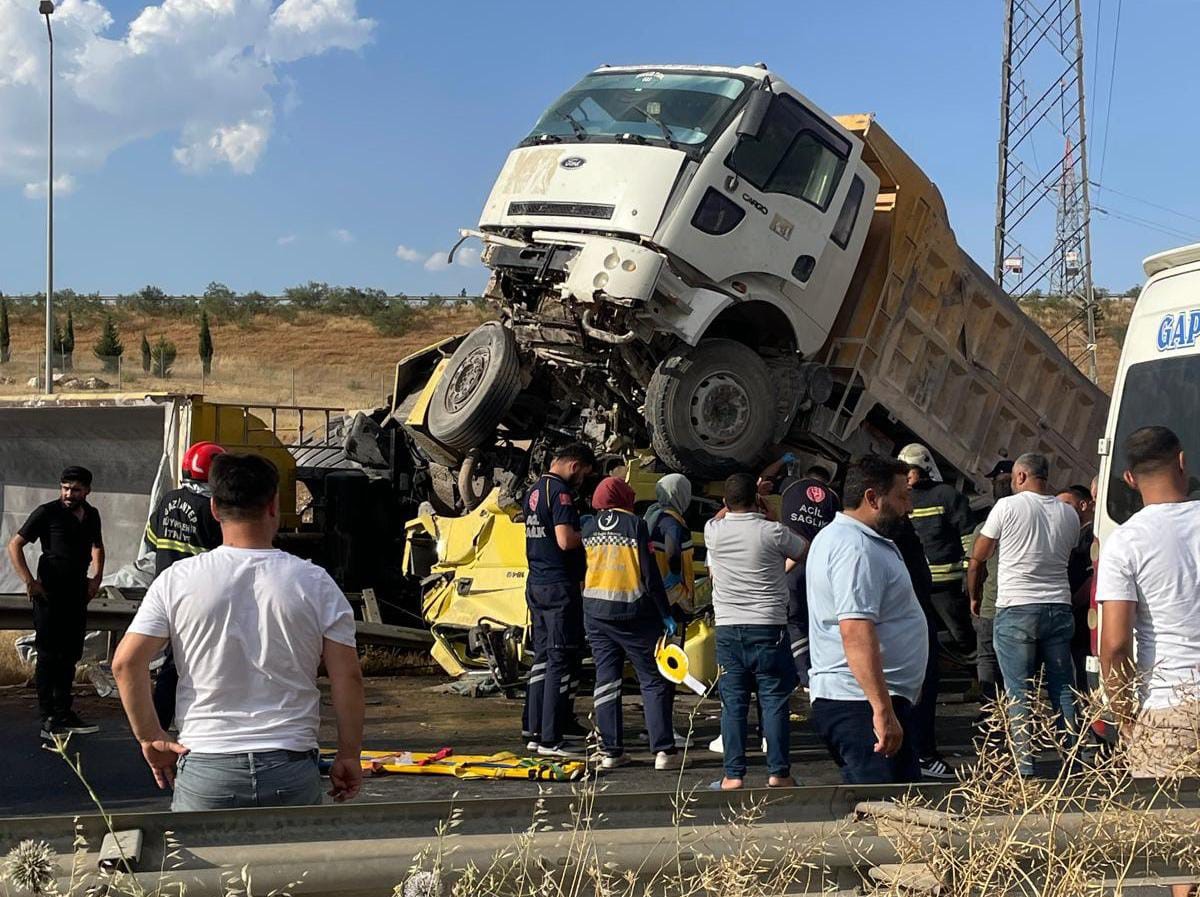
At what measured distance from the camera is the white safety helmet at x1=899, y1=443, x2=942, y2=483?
31.7 feet

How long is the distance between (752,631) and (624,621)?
88 centimetres

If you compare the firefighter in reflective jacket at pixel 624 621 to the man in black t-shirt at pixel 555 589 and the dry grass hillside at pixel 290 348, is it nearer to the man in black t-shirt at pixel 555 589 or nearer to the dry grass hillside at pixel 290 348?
the man in black t-shirt at pixel 555 589

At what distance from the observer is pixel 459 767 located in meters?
6.98

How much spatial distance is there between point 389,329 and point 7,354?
1414 cm

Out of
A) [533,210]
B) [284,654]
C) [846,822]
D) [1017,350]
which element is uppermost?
[533,210]

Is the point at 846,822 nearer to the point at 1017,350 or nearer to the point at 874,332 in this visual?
the point at 874,332

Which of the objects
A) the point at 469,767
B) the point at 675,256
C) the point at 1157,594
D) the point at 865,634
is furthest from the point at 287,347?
the point at 1157,594

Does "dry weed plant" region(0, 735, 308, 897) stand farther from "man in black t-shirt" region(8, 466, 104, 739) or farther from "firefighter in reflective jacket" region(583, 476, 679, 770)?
"man in black t-shirt" region(8, 466, 104, 739)

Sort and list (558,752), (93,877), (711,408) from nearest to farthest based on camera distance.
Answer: (93,877)
(558,752)
(711,408)

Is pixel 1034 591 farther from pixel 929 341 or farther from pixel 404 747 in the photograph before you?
pixel 929 341

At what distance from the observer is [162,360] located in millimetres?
42781

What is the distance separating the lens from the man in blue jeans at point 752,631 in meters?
6.61

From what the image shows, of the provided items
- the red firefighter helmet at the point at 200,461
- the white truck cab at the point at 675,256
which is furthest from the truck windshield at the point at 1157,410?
the red firefighter helmet at the point at 200,461

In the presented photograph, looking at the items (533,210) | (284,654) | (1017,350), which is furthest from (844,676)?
(1017,350)
